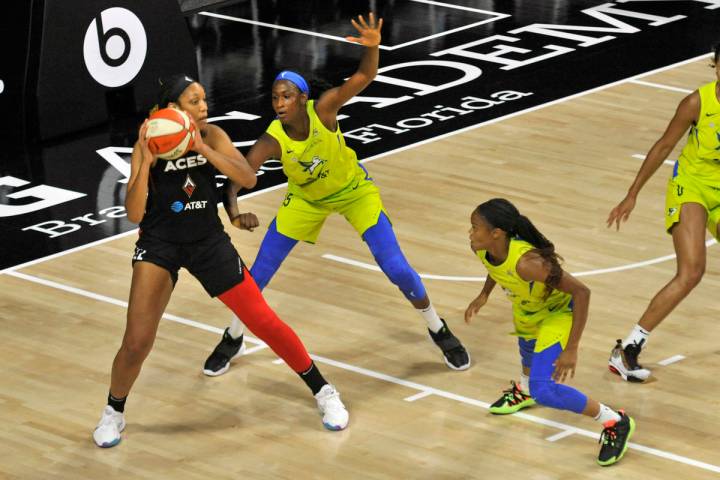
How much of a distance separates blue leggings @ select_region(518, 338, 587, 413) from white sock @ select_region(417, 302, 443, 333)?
1345mm

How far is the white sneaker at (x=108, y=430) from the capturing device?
26.9ft

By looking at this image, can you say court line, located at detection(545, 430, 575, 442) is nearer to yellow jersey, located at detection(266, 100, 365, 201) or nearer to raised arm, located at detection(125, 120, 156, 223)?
yellow jersey, located at detection(266, 100, 365, 201)

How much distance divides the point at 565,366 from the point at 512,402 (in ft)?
A: 3.38

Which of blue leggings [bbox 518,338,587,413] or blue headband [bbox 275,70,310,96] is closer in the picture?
blue leggings [bbox 518,338,587,413]

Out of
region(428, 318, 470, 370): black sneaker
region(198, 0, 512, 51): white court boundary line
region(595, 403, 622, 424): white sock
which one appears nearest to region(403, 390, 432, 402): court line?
region(428, 318, 470, 370): black sneaker

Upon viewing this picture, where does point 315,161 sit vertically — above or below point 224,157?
below

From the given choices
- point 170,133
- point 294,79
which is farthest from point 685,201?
point 170,133

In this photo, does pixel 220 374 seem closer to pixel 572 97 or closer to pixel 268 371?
pixel 268 371

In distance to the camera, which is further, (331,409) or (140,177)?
(331,409)

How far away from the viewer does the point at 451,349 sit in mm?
9164

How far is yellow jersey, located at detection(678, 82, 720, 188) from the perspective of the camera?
870 centimetres

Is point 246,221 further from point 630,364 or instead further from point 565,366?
point 630,364

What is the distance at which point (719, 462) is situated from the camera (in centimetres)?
792

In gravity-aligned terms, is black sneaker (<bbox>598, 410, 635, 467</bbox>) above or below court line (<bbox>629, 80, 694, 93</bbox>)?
above
